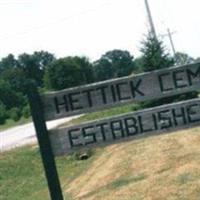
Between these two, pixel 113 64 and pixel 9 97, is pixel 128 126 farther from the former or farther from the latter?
pixel 113 64

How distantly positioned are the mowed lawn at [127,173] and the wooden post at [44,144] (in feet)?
2.70

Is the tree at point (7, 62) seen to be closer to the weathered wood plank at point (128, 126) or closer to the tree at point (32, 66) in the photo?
the tree at point (32, 66)

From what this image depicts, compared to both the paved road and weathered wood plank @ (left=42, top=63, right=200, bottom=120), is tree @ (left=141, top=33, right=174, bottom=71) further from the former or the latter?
Answer: weathered wood plank @ (left=42, top=63, right=200, bottom=120)

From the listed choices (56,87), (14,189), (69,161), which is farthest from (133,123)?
(56,87)

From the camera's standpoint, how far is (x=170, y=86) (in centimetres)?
615

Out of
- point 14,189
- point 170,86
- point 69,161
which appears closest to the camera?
point 170,86

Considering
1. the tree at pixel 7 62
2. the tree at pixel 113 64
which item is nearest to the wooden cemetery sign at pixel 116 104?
the tree at pixel 113 64

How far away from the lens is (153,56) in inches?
1121

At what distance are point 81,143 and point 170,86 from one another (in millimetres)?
976

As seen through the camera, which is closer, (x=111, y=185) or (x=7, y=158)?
(x=111, y=185)

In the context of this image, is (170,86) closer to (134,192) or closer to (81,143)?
(81,143)

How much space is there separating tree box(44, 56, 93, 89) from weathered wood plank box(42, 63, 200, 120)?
6740cm

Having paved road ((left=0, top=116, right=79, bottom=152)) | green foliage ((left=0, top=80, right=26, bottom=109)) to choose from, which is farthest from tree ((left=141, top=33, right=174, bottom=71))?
green foliage ((left=0, top=80, right=26, bottom=109))

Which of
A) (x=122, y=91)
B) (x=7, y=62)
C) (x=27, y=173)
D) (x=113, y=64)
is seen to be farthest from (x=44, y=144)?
(x=7, y=62)
